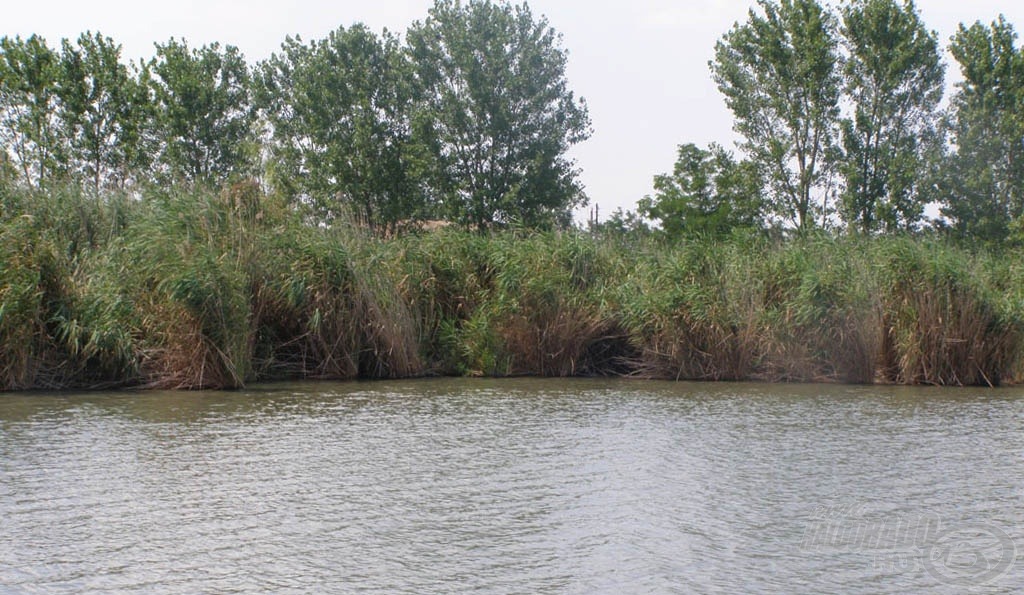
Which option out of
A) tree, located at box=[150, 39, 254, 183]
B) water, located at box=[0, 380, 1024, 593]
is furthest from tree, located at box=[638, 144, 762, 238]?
water, located at box=[0, 380, 1024, 593]

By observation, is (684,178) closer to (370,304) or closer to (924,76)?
(924,76)

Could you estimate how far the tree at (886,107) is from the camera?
1168 inches

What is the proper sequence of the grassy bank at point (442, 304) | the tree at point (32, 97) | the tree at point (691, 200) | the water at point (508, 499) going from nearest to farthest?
the water at point (508, 499)
the grassy bank at point (442, 304)
the tree at point (32, 97)
the tree at point (691, 200)

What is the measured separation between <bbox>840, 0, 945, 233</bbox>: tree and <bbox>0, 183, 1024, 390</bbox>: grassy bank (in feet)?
56.2

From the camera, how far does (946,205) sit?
31609 mm

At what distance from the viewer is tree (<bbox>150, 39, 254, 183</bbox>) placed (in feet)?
96.7

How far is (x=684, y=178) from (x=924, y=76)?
15.5m

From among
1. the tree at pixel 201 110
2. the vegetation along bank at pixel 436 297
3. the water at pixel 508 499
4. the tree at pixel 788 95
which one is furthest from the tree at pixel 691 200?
the water at pixel 508 499

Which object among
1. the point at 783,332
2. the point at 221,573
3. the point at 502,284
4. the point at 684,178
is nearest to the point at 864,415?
the point at 783,332

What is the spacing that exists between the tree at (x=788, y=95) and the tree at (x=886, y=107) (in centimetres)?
73

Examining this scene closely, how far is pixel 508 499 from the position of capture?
5121 mm

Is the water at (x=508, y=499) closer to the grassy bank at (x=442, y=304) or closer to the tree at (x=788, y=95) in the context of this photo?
the grassy bank at (x=442, y=304)

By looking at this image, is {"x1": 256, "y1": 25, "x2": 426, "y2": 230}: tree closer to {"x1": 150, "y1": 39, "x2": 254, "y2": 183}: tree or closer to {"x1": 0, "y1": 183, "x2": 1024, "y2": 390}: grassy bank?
{"x1": 150, "y1": 39, "x2": 254, "y2": 183}: tree

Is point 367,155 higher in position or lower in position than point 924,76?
lower
